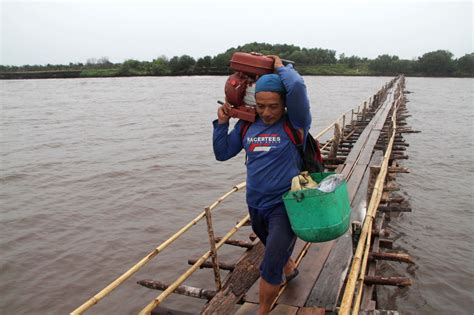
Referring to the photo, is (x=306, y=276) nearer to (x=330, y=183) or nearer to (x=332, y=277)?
(x=332, y=277)

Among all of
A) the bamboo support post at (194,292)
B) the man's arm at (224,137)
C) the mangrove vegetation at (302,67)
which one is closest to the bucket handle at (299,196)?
the man's arm at (224,137)

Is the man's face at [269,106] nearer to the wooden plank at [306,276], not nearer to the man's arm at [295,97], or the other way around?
the man's arm at [295,97]

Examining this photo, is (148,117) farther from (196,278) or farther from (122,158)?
(196,278)

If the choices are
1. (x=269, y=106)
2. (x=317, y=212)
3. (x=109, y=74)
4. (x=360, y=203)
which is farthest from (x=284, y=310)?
(x=109, y=74)

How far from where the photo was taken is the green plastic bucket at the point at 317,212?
2.72 meters

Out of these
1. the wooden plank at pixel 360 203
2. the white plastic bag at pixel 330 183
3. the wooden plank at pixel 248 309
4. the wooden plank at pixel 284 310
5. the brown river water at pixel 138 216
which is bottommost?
the brown river water at pixel 138 216

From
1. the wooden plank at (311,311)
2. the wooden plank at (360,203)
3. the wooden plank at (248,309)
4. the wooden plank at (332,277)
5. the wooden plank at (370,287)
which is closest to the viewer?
the wooden plank at (311,311)

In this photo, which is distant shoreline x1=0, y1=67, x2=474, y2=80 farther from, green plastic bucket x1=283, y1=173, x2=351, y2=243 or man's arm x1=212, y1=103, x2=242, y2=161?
green plastic bucket x1=283, y1=173, x2=351, y2=243

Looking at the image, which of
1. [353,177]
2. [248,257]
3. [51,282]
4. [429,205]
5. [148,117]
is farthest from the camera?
[148,117]

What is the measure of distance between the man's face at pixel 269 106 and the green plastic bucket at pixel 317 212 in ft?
1.97

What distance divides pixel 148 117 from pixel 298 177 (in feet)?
75.0

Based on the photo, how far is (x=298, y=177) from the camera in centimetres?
292

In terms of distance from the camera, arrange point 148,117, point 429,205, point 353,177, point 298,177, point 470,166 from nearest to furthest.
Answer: point 298,177 < point 353,177 < point 429,205 < point 470,166 < point 148,117

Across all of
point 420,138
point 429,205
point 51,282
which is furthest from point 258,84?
point 420,138
